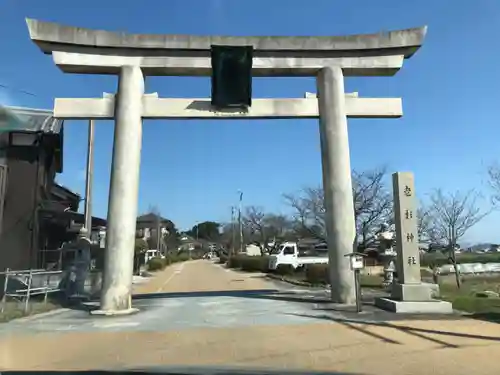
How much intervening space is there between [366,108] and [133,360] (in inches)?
424

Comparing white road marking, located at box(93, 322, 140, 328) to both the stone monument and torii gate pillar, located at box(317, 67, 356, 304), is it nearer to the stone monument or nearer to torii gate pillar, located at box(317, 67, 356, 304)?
torii gate pillar, located at box(317, 67, 356, 304)

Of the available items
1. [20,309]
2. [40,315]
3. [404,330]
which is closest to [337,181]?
[404,330]

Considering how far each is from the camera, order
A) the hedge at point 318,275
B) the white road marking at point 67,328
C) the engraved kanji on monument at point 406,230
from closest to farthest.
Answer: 1. the white road marking at point 67,328
2. the engraved kanji on monument at point 406,230
3. the hedge at point 318,275

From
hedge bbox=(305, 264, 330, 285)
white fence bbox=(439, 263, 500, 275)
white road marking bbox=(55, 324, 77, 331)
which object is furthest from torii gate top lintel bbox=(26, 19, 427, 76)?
white fence bbox=(439, 263, 500, 275)

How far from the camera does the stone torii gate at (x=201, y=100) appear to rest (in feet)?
44.4

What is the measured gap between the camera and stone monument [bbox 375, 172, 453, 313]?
39.7 ft

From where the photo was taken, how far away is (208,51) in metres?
14.7

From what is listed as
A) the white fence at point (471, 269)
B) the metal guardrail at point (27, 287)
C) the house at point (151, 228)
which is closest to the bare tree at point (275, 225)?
the house at point (151, 228)

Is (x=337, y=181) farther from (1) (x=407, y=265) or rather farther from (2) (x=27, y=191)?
(2) (x=27, y=191)

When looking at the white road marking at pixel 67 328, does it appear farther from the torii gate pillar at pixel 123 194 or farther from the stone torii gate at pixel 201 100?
the stone torii gate at pixel 201 100

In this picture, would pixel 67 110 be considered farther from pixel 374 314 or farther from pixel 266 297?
pixel 374 314

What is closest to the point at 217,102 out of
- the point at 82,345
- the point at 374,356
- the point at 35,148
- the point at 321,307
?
the point at 321,307

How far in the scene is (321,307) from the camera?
13.5 meters

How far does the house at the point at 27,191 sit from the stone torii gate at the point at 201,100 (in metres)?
6.69
